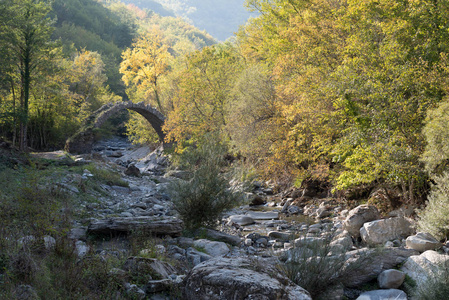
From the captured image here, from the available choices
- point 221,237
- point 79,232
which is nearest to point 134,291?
point 79,232

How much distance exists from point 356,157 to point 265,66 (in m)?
8.85

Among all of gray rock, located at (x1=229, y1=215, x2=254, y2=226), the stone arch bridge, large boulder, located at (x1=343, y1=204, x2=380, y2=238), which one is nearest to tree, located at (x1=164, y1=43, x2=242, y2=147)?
the stone arch bridge

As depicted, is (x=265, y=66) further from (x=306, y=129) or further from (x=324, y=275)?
(x=324, y=275)

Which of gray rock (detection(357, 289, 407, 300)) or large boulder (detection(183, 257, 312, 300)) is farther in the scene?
gray rock (detection(357, 289, 407, 300))

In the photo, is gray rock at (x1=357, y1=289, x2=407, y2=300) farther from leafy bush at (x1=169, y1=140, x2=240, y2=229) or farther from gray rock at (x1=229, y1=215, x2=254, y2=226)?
gray rock at (x1=229, y1=215, x2=254, y2=226)

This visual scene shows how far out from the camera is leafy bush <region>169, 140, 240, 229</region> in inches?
308

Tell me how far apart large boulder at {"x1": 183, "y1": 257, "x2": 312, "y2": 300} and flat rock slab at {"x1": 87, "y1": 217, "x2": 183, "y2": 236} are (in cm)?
270

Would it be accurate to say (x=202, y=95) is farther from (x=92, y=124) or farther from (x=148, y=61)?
(x=148, y=61)

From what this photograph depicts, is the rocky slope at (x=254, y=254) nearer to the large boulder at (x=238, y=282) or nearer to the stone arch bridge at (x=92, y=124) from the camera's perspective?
the large boulder at (x=238, y=282)

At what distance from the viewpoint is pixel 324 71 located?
11125 millimetres

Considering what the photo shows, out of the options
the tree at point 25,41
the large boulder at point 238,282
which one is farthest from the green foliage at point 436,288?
the tree at point 25,41

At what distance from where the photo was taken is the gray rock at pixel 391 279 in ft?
17.1

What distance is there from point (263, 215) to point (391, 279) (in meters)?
6.82

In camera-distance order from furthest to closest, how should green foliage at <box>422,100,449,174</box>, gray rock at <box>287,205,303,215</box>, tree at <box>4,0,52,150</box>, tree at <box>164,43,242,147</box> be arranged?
tree at <box>164,43,242,147</box>
tree at <box>4,0,52,150</box>
gray rock at <box>287,205,303,215</box>
green foliage at <box>422,100,449,174</box>
